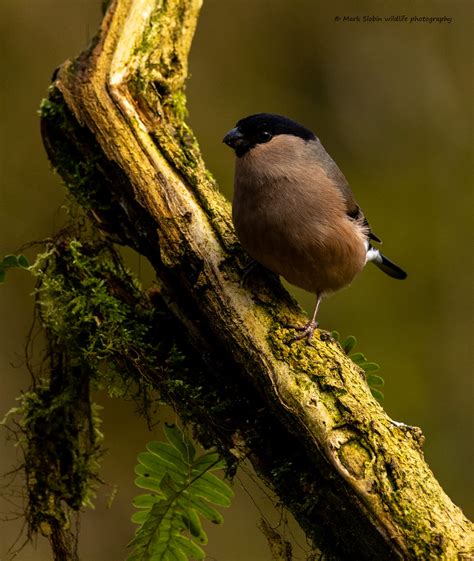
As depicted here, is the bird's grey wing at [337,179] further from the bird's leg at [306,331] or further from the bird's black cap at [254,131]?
the bird's leg at [306,331]

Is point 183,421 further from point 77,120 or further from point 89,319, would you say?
point 77,120

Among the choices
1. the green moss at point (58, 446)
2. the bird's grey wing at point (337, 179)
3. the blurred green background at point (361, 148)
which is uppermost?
the blurred green background at point (361, 148)

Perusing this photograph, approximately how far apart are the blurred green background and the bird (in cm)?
298

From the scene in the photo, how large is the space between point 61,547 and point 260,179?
2115mm

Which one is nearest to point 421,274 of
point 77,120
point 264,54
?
point 264,54

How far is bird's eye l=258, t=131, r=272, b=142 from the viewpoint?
3918 millimetres

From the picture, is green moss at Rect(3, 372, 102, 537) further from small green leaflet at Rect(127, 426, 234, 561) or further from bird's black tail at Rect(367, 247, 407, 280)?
bird's black tail at Rect(367, 247, 407, 280)

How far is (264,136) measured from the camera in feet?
12.9

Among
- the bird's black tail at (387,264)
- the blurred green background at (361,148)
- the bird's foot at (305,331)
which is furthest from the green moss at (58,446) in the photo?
the blurred green background at (361,148)

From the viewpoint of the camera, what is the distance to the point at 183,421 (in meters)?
3.28

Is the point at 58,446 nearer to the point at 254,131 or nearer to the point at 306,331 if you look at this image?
the point at 306,331

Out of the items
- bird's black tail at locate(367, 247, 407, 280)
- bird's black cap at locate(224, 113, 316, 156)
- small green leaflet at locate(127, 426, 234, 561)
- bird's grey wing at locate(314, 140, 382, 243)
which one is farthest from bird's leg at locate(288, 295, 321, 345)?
bird's black tail at locate(367, 247, 407, 280)

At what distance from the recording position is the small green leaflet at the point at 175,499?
2.96m

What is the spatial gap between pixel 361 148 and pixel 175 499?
5512 mm
